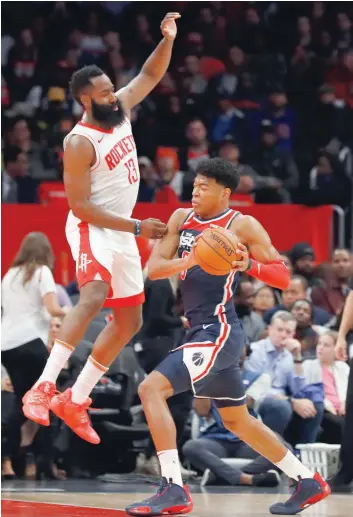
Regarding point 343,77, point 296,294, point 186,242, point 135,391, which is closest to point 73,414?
point 186,242

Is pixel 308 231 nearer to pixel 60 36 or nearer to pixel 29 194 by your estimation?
pixel 29 194

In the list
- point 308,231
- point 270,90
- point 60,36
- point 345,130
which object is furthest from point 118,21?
point 308,231

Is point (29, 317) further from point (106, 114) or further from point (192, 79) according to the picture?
point (192, 79)

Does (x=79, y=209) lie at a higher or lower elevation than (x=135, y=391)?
higher

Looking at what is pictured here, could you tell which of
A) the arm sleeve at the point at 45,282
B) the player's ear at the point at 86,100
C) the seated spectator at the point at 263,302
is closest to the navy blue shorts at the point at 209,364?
the player's ear at the point at 86,100

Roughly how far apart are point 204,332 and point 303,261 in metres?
6.09

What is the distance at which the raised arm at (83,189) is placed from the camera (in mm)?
7305

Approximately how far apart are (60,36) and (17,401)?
8.03 meters

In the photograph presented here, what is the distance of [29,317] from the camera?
407 inches

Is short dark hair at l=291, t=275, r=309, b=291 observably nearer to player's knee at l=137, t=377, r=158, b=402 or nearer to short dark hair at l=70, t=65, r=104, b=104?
short dark hair at l=70, t=65, r=104, b=104

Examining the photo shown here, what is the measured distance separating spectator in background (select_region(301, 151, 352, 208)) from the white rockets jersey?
21.5 feet

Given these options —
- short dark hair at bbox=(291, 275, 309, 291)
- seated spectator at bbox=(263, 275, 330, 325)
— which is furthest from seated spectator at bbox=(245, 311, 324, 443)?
short dark hair at bbox=(291, 275, 309, 291)

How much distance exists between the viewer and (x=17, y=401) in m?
10.4

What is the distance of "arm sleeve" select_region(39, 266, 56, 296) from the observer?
33.2 feet
